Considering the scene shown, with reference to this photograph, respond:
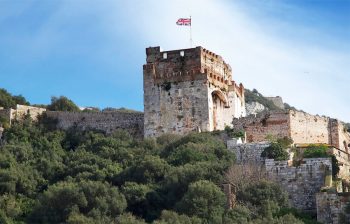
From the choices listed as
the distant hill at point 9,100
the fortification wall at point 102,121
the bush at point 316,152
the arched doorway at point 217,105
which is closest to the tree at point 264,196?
the bush at point 316,152

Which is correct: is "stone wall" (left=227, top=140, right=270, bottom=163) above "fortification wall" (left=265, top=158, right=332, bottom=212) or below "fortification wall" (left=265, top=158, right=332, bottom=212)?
above

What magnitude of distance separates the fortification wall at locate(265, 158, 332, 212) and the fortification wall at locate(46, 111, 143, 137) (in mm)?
13642

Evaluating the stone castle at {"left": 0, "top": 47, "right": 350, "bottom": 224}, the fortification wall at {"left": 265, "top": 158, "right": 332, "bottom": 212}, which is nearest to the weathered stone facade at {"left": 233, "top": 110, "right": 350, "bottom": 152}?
the stone castle at {"left": 0, "top": 47, "right": 350, "bottom": 224}

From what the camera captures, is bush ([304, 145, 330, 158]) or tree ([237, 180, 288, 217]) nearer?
tree ([237, 180, 288, 217])

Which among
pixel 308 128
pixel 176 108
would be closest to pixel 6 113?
pixel 176 108

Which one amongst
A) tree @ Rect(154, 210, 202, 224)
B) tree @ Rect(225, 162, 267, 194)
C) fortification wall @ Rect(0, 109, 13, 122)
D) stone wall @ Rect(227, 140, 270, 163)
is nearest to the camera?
tree @ Rect(154, 210, 202, 224)

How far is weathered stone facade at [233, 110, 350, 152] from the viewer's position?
4847 cm

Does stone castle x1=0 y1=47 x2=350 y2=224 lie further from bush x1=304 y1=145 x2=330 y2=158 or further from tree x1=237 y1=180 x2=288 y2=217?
tree x1=237 y1=180 x2=288 y2=217

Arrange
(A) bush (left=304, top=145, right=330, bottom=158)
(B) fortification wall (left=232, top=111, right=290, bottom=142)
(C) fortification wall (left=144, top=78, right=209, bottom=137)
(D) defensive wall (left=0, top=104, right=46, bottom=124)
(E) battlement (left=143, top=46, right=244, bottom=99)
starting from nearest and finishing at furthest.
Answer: (A) bush (left=304, top=145, right=330, bottom=158) → (B) fortification wall (left=232, top=111, right=290, bottom=142) → (C) fortification wall (left=144, top=78, right=209, bottom=137) → (E) battlement (left=143, top=46, right=244, bottom=99) → (D) defensive wall (left=0, top=104, right=46, bottom=124)

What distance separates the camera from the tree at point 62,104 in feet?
217

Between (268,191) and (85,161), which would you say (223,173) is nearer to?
(268,191)

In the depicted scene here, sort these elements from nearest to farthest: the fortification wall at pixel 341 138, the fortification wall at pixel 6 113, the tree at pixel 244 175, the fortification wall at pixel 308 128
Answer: the tree at pixel 244 175 < the fortification wall at pixel 308 128 < the fortification wall at pixel 341 138 < the fortification wall at pixel 6 113

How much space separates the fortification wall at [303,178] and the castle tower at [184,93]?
9506mm

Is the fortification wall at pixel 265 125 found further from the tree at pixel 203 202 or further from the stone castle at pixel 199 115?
the tree at pixel 203 202
